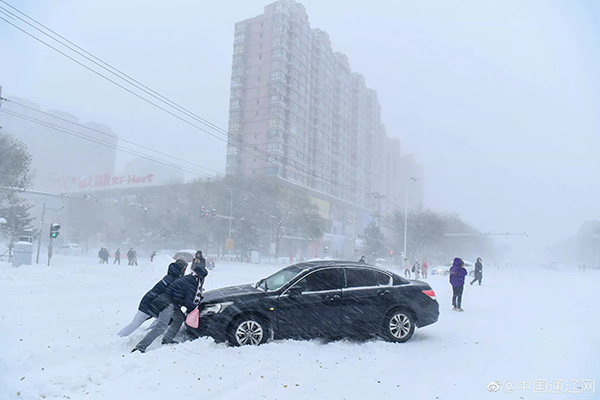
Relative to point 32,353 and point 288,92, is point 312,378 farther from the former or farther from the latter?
point 288,92

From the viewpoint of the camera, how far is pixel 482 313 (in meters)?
12.0

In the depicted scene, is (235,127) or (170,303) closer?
(170,303)

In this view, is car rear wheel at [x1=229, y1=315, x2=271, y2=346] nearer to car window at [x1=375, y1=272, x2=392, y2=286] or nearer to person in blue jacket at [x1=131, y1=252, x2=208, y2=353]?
person in blue jacket at [x1=131, y1=252, x2=208, y2=353]

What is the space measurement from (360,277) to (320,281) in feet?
2.70

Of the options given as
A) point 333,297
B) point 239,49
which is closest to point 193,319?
point 333,297

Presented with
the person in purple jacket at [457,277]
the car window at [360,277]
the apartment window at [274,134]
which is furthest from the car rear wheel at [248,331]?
the apartment window at [274,134]

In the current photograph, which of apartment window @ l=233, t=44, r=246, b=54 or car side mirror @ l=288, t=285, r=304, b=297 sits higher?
apartment window @ l=233, t=44, r=246, b=54

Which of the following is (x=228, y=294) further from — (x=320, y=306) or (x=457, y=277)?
(x=457, y=277)

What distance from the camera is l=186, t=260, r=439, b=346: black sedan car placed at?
266 inches

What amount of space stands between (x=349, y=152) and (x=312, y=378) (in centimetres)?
10140

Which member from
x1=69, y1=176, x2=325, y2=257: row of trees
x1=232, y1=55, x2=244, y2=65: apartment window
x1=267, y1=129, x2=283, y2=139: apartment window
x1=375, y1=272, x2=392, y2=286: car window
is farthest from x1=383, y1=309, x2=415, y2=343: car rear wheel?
x1=232, y1=55, x2=244, y2=65: apartment window

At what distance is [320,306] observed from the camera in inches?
283

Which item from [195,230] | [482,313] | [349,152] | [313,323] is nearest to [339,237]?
[349,152]

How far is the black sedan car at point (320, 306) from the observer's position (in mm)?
6750
